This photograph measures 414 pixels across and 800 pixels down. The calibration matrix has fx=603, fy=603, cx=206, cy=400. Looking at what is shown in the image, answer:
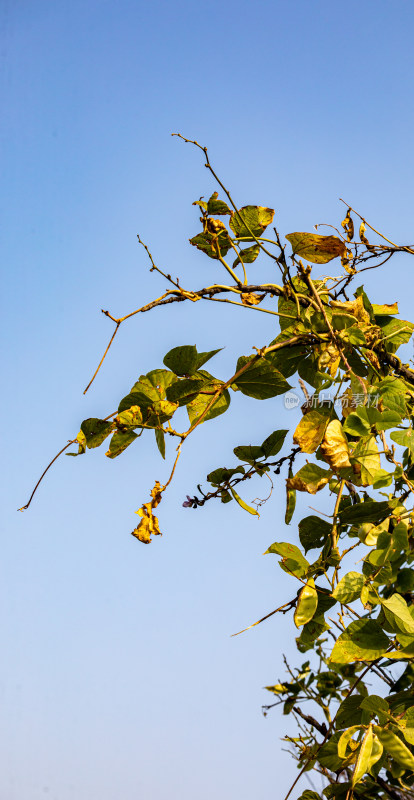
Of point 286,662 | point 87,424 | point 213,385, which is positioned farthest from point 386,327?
point 286,662

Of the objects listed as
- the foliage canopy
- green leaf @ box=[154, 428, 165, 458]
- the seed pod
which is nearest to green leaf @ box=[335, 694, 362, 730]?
the foliage canopy

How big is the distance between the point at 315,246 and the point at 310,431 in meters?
0.20

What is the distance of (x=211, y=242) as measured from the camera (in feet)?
2.11

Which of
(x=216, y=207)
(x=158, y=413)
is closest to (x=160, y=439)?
(x=158, y=413)

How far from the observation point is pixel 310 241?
0.62 metres

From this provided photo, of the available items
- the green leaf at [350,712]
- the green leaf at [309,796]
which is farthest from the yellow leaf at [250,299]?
the green leaf at [309,796]

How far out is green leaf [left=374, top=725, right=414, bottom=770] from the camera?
493 millimetres

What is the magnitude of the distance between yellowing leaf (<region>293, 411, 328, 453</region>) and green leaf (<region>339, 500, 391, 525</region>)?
2.6 inches

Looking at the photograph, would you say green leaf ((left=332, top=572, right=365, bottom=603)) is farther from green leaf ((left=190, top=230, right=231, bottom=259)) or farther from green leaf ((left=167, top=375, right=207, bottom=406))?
green leaf ((left=190, top=230, right=231, bottom=259))

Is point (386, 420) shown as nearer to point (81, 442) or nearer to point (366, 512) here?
point (366, 512)

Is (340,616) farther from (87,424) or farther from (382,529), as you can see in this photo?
(87,424)

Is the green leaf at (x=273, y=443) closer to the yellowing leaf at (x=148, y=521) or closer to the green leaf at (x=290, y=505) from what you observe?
the green leaf at (x=290, y=505)

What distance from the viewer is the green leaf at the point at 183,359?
1.90 ft

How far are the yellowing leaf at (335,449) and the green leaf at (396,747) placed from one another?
22 centimetres
